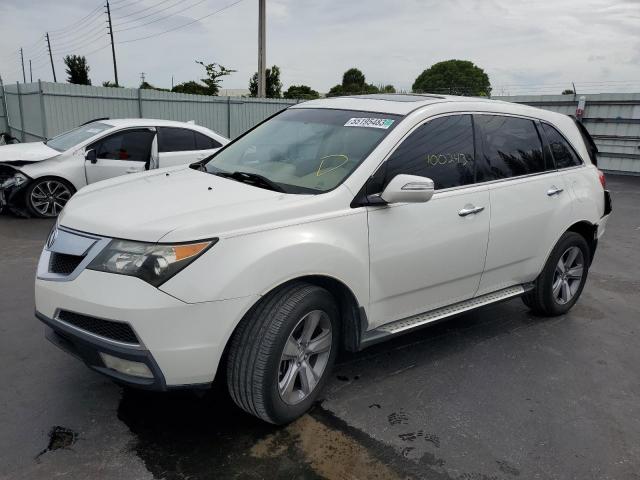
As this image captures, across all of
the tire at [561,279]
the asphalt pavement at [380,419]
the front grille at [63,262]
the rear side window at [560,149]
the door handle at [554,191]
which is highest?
the rear side window at [560,149]

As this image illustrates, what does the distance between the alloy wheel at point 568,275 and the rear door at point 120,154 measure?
5.94m

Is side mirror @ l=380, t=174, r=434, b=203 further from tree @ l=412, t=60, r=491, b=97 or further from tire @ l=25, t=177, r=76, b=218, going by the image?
tree @ l=412, t=60, r=491, b=97

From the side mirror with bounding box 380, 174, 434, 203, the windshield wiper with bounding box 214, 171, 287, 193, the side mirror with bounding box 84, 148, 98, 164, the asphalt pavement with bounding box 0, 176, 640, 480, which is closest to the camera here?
the asphalt pavement with bounding box 0, 176, 640, 480

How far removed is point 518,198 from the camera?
406 centimetres

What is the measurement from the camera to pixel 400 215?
10.8 ft

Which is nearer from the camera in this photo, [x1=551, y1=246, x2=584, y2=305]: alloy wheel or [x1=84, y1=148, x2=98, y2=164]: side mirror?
[x1=551, y1=246, x2=584, y2=305]: alloy wheel

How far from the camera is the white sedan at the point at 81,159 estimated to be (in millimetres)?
7980

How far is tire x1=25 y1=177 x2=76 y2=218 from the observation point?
803 centimetres

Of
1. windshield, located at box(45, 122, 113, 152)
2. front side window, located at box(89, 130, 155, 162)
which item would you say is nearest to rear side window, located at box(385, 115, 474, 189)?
front side window, located at box(89, 130, 155, 162)

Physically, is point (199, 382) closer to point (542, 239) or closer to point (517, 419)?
point (517, 419)

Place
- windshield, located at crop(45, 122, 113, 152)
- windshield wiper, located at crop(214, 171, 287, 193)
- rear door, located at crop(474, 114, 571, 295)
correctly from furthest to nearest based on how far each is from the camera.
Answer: windshield, located at crop(45, 122, 113, 152), rear door, located at crop(474, 114, 571, 295), windshield wiper, located at crop(214, 171, 287, 193)

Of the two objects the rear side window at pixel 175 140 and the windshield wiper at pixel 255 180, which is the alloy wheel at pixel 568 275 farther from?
the rear side window at pixel 175 140

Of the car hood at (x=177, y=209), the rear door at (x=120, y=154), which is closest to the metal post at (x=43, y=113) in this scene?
the rear door at (x=120, y=154)

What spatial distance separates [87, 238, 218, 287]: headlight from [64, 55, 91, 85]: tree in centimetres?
5638
